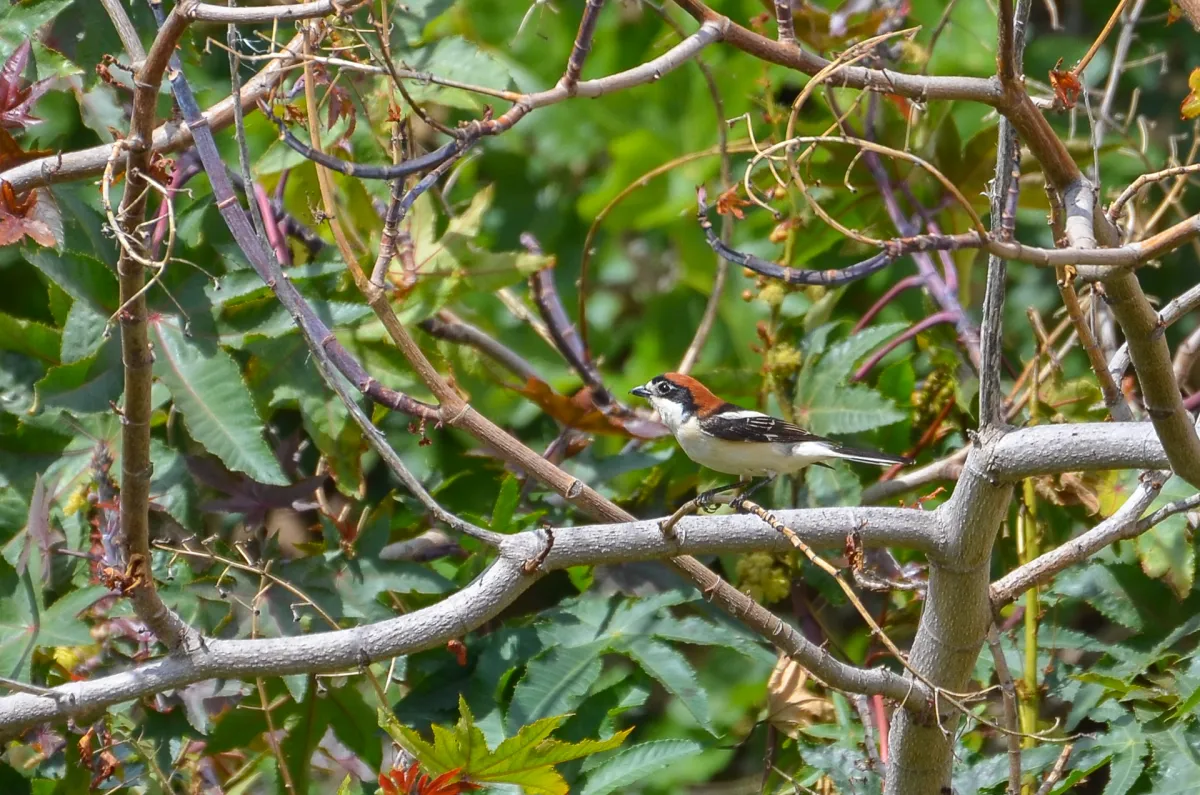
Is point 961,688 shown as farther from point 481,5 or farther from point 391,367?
point 481,5

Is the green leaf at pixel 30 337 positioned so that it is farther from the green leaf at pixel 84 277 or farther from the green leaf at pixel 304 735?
the green leaf at pixel 304 735

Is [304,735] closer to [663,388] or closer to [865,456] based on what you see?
[663,388]

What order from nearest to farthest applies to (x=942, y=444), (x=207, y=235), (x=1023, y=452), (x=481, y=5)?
(x=1023, y=452) < (x=207, y=235) < (x=942, y=444) < (x=481, y=5)

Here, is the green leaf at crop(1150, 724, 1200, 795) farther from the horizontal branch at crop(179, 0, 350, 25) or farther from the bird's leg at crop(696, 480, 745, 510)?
the horizontal branch at crop(179, 0, 350, 25)

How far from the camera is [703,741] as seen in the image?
329 centimetres

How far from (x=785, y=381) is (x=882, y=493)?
1.61 ft

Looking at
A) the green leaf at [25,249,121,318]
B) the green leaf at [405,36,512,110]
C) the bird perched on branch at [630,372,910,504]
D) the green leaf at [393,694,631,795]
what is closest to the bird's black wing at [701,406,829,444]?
the bird perched on branch at [630,372,910,504]

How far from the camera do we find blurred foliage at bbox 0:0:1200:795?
9.48 feet

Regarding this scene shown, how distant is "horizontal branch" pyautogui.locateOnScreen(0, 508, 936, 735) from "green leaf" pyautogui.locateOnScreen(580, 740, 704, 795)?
64cm

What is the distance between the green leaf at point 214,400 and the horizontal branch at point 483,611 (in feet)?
2.51

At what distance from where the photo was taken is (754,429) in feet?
11.6

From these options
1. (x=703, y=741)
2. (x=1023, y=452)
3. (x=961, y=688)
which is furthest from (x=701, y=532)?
(x=703, y=741)

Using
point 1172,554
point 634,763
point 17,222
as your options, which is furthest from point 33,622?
point 1172,554

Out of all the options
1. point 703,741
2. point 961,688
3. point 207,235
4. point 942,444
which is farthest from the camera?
point 942,444
